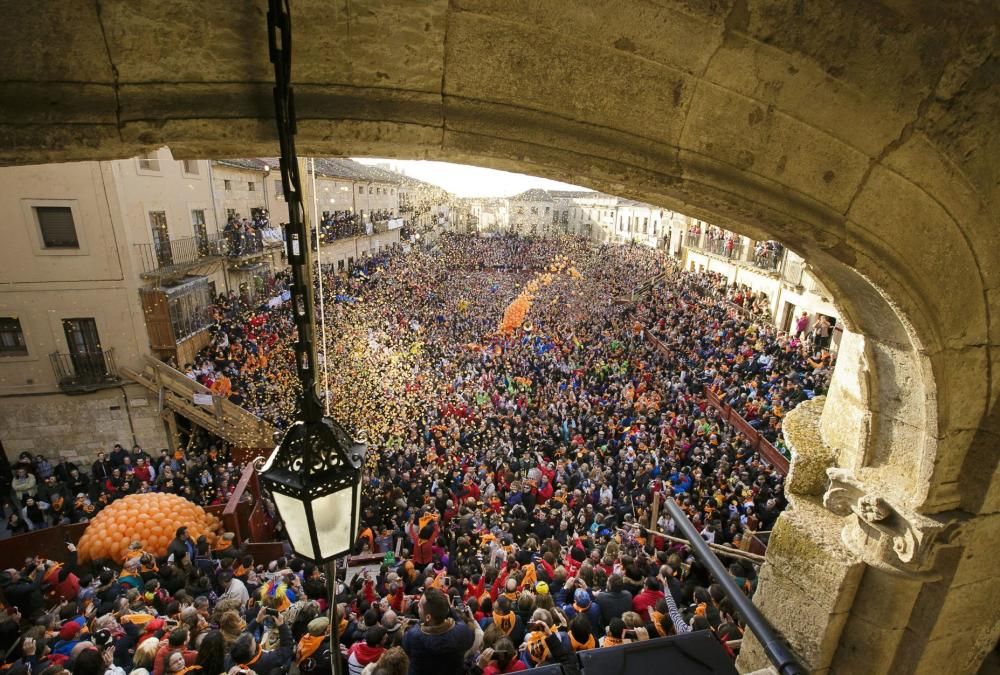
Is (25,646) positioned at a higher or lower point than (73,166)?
lower

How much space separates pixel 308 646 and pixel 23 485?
32.0 feet

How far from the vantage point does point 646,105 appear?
177cm

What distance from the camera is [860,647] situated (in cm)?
276

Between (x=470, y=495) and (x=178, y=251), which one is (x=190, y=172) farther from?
(x=470, y=495)

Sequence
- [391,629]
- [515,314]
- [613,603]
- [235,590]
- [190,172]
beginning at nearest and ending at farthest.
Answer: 1. [391,629]
2. [613,603]
3. [235,590]
4. [190,172]
5. [515,314]

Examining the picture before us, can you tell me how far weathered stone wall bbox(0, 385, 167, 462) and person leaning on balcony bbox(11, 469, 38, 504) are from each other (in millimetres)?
2013

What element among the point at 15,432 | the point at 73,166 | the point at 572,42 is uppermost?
the point at 572,42

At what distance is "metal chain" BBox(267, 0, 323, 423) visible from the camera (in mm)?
1312

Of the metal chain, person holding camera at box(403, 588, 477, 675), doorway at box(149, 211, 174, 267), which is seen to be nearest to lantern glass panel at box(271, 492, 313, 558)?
the metal chain

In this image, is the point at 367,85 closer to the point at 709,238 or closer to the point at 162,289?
the point at 162,289

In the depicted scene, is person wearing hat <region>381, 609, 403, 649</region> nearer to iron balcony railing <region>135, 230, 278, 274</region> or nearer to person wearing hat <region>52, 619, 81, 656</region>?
person wearing hat <region>52, 619, 81, 656</region>

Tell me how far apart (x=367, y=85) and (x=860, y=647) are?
3735 millimetres

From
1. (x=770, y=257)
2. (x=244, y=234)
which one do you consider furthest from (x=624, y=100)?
(x=770, y=257)

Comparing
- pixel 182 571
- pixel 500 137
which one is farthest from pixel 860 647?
pixel 182 571
